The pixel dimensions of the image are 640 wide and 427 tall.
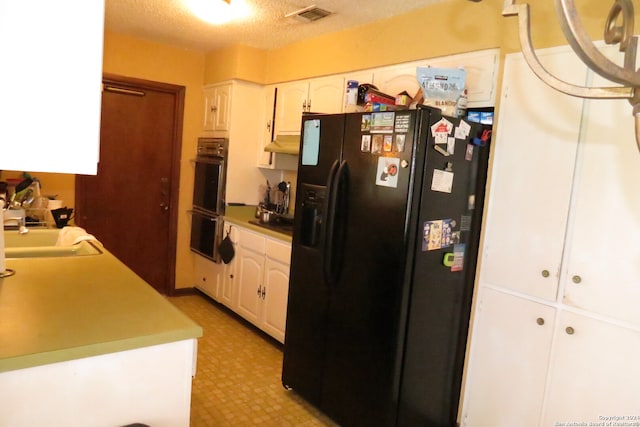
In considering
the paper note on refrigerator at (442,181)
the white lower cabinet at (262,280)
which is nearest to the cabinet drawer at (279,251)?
the white lower cabinet at (262,280)

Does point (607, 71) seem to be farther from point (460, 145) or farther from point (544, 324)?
point (544, 324)

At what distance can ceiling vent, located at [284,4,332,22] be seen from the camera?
273 centimetres

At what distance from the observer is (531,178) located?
6.72 ft

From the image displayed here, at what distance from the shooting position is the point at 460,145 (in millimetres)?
2090

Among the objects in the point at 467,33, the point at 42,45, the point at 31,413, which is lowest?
the point at 31,413

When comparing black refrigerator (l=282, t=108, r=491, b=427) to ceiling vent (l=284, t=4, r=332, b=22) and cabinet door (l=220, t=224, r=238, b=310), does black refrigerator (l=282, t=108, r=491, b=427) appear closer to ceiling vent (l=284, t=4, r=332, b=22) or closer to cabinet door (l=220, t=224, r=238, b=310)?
ceiling vent (l=284, t=4, r=332, b=22)

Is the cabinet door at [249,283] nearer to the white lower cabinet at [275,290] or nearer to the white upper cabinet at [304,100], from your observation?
the white lower cabinet at [275,290]

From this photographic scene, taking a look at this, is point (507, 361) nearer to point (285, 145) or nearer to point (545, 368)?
point (545, 368)

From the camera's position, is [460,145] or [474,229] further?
[474,229]

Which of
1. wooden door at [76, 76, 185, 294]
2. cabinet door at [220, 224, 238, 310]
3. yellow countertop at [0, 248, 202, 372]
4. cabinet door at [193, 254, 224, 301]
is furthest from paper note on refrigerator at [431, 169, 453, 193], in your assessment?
wooden door at [76, 76, 185, 294]

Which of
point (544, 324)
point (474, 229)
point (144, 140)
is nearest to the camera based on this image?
point (544, 324)

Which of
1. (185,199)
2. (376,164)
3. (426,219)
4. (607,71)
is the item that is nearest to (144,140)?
(185,199)

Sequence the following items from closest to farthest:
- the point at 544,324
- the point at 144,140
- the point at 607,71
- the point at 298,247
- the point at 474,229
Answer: the point at 607,71 < the point at 544,324 < the point at 474,229 < the point at 298,247 < the point at 144,140

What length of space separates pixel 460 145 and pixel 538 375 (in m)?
Result: 1.11
